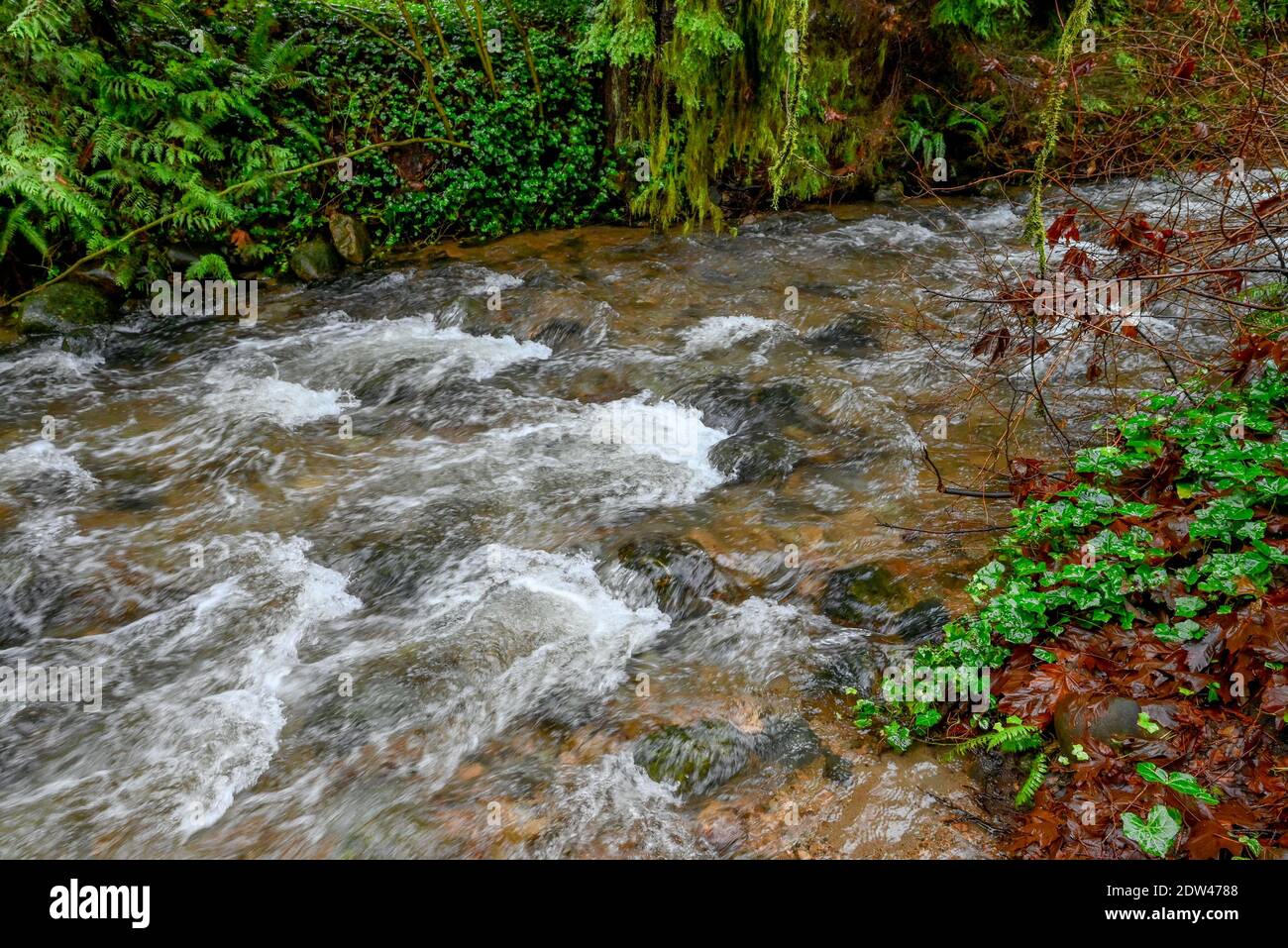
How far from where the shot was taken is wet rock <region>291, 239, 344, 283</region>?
9508mm

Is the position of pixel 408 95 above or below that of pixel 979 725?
above

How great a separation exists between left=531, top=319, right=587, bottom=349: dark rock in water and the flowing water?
0.05m

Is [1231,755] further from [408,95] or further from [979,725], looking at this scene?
[408,95]

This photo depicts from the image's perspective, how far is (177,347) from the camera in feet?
26.8

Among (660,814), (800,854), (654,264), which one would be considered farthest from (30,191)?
(800,854)

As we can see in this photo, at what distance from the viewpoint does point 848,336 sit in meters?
7.73

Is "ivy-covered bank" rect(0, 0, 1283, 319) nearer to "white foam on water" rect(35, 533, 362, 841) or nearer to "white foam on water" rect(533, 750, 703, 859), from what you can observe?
"white foam on water" rect(35, 533, 362, 841)

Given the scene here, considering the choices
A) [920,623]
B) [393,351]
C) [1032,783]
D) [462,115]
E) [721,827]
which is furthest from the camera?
[462,115]

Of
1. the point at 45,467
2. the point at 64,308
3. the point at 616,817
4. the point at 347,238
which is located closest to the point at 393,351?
the point at 347,238

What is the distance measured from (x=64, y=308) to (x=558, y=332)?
5.19 metres

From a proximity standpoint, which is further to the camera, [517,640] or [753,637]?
[517,640]

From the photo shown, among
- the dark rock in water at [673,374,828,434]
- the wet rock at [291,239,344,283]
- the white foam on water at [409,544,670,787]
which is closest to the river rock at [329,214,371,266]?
the wet rock at [291,239,344,283]

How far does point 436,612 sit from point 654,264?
6236mm

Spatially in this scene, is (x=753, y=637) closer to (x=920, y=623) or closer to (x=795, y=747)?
(x=795, y=747)
